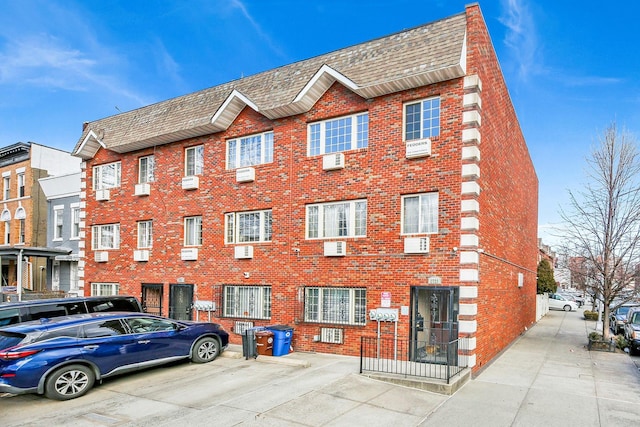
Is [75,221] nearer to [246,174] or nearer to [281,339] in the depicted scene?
[246,174]

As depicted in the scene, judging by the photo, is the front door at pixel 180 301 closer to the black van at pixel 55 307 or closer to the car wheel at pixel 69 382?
the black van at pixel 55 307

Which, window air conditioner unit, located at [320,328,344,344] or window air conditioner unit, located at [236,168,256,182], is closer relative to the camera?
window air conditioner unit, located at [320,328,344,344]

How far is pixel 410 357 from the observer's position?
487 inches

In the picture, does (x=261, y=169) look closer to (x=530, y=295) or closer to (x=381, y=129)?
(x=381, y=129)

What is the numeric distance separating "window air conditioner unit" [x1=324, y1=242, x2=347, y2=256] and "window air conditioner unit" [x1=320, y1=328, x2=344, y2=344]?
7.29ft

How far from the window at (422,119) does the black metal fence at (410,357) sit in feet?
18.3

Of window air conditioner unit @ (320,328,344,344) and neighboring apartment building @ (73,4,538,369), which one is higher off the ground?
neighboring apartment building @ (73,4,538,369)

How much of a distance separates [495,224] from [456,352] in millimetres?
4562

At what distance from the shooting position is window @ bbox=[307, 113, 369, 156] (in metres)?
13.9

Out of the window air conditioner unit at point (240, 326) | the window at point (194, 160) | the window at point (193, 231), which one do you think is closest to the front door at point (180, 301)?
the window at point (193, 231)

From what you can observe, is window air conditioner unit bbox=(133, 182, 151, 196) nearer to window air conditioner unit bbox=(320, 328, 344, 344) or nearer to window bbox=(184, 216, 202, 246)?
window bbox=(184, 216, 202, 246)

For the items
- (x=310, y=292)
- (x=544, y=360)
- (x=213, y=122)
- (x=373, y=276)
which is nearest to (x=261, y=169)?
(x=213, y=122)

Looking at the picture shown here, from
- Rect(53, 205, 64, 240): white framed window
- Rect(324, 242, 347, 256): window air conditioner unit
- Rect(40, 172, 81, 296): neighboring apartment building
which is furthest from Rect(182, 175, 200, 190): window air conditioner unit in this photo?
Rect(53, 205, 64, 240): white framed window

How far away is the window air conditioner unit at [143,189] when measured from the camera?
1855 cm
